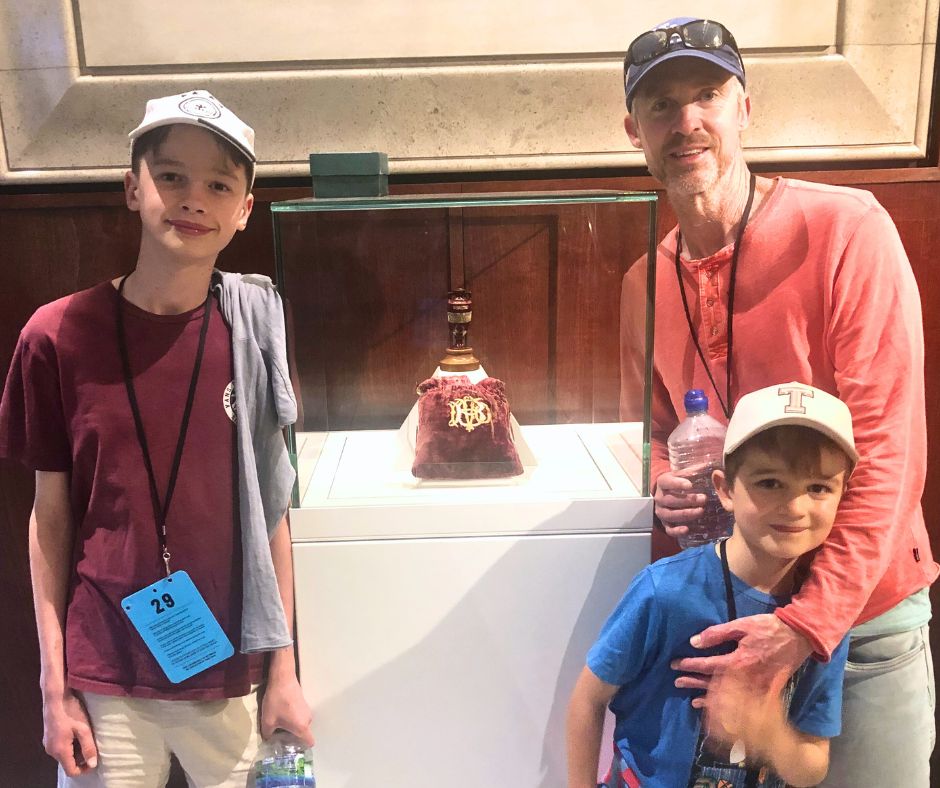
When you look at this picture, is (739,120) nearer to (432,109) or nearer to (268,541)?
(432,109)

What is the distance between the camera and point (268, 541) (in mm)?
1102

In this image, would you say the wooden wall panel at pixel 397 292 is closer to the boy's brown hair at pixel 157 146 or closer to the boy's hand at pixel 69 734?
the boy's brown hair at pixel 157 146

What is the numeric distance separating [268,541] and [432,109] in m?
0.79

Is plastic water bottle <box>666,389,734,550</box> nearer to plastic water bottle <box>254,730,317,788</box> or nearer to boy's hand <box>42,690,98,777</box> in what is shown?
plastic water bottle <box>254,730,317,788</box>

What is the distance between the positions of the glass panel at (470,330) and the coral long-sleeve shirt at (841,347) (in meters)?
0.11

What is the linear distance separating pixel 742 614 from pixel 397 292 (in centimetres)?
65

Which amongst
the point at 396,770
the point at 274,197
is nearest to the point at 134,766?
the point at 396,770

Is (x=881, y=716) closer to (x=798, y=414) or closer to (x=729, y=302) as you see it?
(x=798, y=414)

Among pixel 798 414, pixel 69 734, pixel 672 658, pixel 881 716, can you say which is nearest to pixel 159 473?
pixel 69 734

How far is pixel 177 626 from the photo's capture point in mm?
1087

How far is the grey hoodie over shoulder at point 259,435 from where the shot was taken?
1077 millimetres

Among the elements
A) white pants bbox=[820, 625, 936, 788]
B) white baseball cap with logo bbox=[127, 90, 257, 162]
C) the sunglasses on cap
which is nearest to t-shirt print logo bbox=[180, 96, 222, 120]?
white baseball cap with logo bbox=[127, 90, 257, 162]

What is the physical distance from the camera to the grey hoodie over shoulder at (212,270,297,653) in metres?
1.08

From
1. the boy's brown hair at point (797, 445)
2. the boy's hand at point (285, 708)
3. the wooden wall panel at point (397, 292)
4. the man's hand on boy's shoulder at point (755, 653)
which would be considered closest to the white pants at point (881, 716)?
the man's hand on boy's shoulder at point (755, 653)
